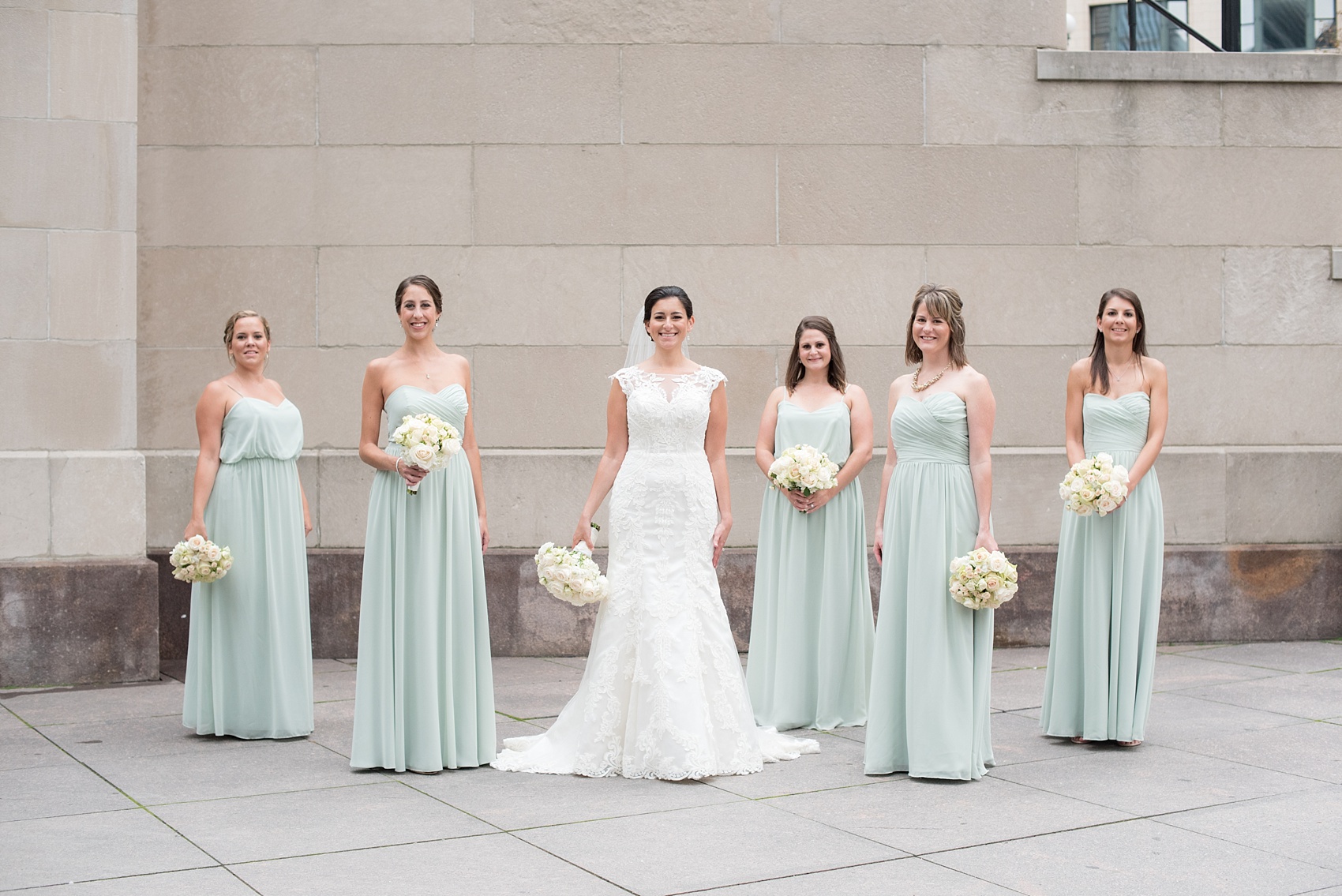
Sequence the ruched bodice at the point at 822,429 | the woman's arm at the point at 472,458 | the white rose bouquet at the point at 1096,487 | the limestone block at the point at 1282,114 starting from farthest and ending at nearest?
the limestone block at the point at 1282,114
the ruched bodice at the point at 822,429
the woman's arm at the point at 472,458
the white rose bouquet at the point at 1096,487

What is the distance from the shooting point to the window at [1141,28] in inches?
979

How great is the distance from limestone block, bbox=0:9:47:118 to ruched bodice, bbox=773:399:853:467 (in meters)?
5.36

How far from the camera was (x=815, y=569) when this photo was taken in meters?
8.15

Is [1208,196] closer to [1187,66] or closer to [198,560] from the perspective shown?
[1187,66]

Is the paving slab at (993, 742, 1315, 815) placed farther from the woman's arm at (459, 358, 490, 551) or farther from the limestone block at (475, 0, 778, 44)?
the limestone block at (475, 0, 778, 44)

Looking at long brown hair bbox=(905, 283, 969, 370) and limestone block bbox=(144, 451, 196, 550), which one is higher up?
long brown hair bbox=(905, 283, 969, 370)

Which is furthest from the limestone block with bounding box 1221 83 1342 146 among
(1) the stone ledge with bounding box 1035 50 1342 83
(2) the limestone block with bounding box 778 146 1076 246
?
(2) the limestone block with bounding box 778 146 1076 246

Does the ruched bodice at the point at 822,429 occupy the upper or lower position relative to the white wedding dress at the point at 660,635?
upper

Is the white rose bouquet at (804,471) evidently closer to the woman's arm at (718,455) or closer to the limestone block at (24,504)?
the woman's arm at (718,455)

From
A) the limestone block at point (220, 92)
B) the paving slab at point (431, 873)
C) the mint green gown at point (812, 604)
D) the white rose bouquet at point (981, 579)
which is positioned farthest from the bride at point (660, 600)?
the limestone block at point (220, 92)

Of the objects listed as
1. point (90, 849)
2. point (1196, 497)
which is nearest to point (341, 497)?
point (90, 849)

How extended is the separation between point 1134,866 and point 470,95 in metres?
7.39

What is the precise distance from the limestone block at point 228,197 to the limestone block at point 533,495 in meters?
2.23

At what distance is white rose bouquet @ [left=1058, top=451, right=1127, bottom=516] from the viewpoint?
6980 mm
